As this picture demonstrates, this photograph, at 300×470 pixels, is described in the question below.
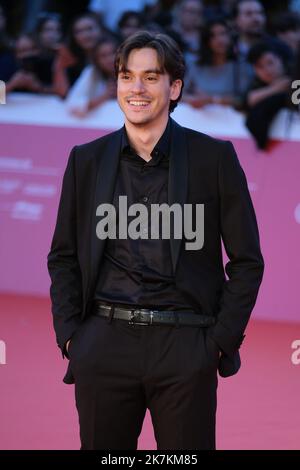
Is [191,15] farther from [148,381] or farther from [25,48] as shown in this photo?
[148,381]

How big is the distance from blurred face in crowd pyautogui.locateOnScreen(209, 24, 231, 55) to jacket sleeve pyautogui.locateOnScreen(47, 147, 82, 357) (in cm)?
459

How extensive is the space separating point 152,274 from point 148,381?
326 mm

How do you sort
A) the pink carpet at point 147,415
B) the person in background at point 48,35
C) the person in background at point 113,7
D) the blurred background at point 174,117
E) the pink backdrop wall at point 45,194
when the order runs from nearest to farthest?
the pink carpet at point 147,415 < the blurred background at point 174,117 < the pink backdrop wall at point 45,194 < the person in background at point 48,35 < the person in background at point 113,7

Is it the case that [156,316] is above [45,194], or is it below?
below

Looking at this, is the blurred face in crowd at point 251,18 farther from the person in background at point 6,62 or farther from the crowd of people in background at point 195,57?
the person in background at point 6,62

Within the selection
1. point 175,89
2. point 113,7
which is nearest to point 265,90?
point 113,7

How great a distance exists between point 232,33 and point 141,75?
4.83 meters

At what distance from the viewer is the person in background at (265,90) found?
695 cm

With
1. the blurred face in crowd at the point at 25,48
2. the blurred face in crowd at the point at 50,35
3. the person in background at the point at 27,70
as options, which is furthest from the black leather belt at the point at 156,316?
the blurred face in crowd at the point at 50,35

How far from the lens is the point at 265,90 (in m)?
7.13

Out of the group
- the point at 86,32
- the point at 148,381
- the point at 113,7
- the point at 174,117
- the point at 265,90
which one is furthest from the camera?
the point at 113,7

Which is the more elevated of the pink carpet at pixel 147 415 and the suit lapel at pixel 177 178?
the suit lapel at pixel 177 178

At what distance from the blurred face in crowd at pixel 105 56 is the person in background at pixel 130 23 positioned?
1.57 ft

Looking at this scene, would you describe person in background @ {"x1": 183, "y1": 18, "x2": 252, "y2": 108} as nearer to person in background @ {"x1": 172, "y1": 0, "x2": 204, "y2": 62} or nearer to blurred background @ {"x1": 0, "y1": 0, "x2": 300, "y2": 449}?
blurred background @ {"x1": 0, "y1": 0, "x2": 300, "y2": 449}
